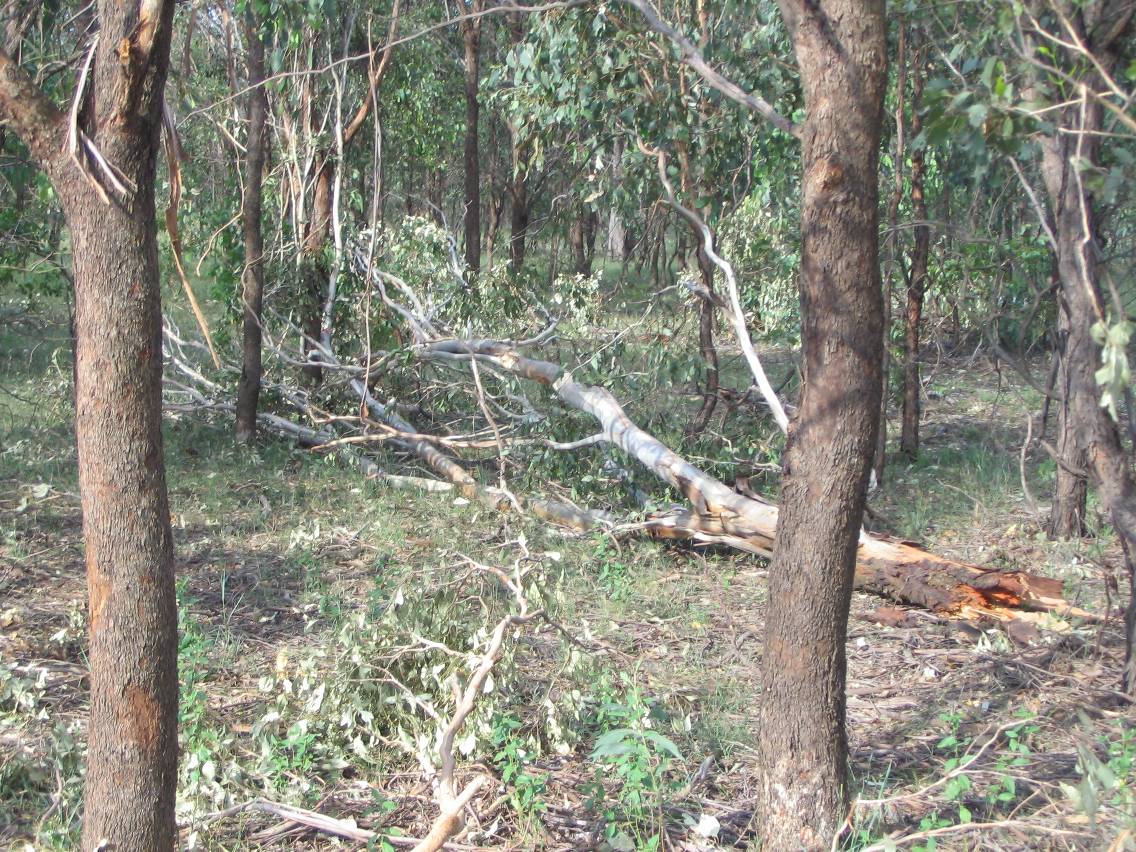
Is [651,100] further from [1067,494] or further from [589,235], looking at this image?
[589,235]

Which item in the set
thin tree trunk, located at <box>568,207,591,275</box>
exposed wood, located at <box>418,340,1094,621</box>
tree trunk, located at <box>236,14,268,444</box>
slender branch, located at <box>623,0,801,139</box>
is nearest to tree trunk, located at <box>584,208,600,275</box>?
thin tree trunk, located at <box>568,207,591,275</box>

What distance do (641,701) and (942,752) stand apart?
116 cm

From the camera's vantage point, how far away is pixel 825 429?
123 inches

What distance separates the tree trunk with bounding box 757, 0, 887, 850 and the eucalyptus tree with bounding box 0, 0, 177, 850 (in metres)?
1.74

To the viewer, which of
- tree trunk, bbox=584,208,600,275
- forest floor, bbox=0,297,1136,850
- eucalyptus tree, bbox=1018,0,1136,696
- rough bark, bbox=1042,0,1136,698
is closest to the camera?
forest floor, bbox=0,297,1136,850

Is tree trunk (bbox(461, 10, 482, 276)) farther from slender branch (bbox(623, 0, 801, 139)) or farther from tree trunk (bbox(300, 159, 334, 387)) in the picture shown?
slender branch (bbox(623, 0, 801, 139))

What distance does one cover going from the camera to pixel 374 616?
182 inches

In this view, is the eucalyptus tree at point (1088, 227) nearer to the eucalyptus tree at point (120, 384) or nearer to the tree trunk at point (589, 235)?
the eucalyptus tree at point (120, 384)

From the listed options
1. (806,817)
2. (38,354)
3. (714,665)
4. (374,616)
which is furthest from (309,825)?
(38,354)

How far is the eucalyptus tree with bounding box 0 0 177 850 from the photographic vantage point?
7.66 ft

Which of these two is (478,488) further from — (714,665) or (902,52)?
(902,52)

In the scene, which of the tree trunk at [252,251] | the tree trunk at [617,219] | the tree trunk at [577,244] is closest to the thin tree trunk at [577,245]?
the tree trunk at [577,244]

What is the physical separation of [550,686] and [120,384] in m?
2.29

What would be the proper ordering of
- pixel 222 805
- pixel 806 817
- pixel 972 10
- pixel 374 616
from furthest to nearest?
pixel 972 10, pixel 374 616, pixel 222 805, pixel 806 817
